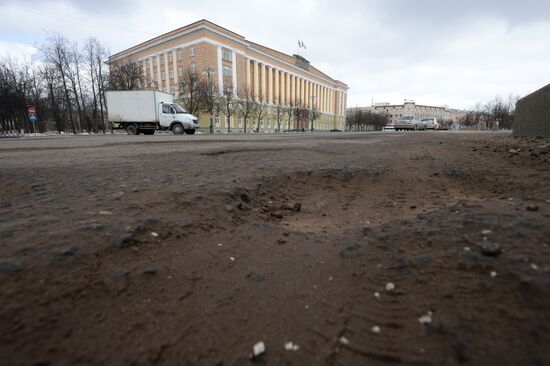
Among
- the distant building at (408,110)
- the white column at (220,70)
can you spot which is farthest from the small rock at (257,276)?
the distant building at (408,110)

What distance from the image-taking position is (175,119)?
72.3 feet

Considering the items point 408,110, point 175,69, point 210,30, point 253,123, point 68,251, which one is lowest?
point 68,251

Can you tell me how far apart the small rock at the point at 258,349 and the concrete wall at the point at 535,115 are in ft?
21.9

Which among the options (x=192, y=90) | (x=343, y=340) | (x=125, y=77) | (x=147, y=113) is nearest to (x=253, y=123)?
(x=192, y=90)

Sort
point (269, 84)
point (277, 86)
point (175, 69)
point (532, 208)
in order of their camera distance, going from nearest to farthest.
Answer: point (532, 208), point (175, 69), point (269, 84), point (277, 86)

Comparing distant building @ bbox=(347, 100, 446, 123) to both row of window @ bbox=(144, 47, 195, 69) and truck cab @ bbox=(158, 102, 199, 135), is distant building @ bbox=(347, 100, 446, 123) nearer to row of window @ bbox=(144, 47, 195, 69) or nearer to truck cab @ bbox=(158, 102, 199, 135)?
row of window @ bbox=(144, 47, 195, 69)

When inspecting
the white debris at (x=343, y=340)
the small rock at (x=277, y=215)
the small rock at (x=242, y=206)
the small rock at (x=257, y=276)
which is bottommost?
the white debris at (x=343, y=340)

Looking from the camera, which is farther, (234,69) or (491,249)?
(234,69)

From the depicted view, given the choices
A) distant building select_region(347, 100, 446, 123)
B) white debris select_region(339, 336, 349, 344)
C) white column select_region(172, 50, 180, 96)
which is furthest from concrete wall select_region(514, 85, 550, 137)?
distant building select_region(347, 100, 446, 123)

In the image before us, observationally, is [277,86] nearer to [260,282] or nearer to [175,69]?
[175,69]

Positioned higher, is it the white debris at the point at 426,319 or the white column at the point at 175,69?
the white column at the point at 175,69

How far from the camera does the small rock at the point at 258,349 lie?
3.31 ft

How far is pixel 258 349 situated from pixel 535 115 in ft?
25.1

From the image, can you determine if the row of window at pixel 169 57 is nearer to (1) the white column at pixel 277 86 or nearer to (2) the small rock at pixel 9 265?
(1) the white column at pixel 277 86
